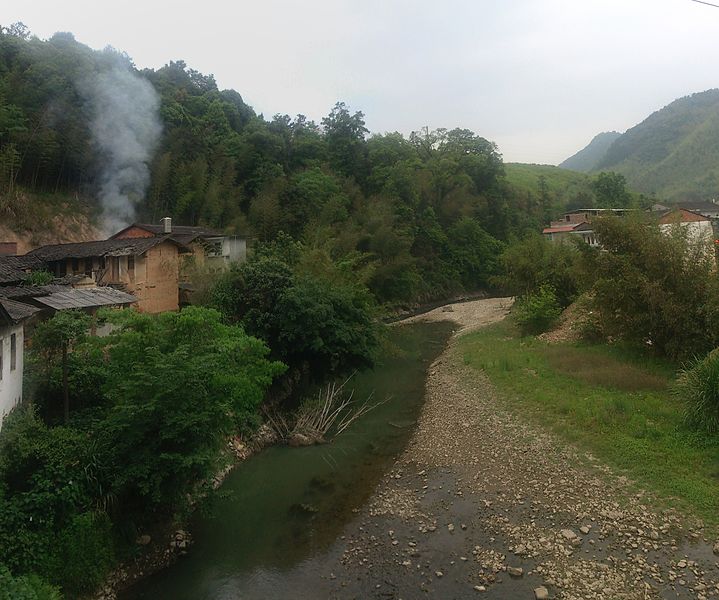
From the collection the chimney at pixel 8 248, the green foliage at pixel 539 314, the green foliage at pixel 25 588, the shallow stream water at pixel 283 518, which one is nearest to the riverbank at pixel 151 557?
the shallow stream water at pixel 283 518

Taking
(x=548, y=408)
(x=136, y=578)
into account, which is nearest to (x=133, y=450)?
(x=136, y=578)

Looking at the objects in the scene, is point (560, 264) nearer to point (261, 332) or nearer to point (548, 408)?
point (548, 408)

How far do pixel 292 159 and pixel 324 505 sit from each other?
43.9 metres

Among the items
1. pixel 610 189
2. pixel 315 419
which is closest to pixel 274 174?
pixel 315 419

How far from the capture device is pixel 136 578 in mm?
10172

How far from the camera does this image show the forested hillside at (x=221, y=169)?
1415 inches

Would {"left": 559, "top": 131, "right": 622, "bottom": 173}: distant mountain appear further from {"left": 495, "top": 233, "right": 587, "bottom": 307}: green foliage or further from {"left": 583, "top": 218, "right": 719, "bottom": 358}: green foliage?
{"left": 583, "top": 218, "right": 719, "bottom": 358}: green foliage

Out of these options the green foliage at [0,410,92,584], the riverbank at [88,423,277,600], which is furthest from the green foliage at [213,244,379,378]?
the green foliage at [0,410,92,584]

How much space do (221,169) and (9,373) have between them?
3319 centimetres

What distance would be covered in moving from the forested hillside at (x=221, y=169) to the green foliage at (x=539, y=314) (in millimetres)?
9031

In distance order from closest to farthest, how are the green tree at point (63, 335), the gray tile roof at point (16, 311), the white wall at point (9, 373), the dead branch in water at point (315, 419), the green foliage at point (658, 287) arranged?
the gray tile roof at point (16, 311) < the white wall at point (9, 373) < the green tree at point (63, 335) < the dead branch in water at point (315, 419) < the green foliage at point (658, 287)

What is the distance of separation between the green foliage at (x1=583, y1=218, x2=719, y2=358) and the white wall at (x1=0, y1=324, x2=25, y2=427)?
1807 centimetres

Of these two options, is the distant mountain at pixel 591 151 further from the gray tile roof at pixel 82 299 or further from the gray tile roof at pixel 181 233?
the gray tile roof at pixel 82 299

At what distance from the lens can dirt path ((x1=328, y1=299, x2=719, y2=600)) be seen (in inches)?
364
